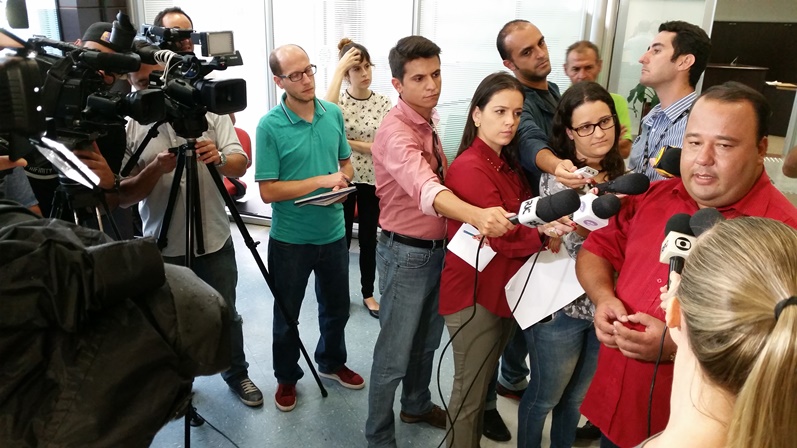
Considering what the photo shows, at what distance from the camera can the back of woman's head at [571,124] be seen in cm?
173

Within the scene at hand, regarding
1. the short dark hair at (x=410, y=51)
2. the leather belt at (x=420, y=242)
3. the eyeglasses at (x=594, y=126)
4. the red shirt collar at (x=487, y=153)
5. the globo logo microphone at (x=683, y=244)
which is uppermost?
the short dark hair at (x=410, y=51)

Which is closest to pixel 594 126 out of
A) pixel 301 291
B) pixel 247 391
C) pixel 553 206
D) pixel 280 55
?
pixel 553 206

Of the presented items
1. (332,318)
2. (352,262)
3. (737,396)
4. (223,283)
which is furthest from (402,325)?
(352,262)

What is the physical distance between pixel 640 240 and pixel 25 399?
1248 mm

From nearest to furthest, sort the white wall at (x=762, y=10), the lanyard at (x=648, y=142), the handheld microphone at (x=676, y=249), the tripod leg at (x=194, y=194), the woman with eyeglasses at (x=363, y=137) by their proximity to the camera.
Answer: the handheld microphone at (x=676, y=249)
the tripod leg at (x=194, y=194)
the lanyard at (x=648, y=142)
the woman with eyeglasses at (x=363, y=137)
the white wall at (x=762, y=10)

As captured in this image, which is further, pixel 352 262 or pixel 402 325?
pixel 352 262

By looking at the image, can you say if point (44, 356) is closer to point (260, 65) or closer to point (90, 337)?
point (90, 337)

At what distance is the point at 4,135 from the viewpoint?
99 centimetres

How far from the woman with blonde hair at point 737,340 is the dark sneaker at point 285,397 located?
176 cm

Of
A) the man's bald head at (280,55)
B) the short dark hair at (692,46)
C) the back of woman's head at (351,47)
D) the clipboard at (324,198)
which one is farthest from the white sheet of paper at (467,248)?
the back of woman's head at (351,47)

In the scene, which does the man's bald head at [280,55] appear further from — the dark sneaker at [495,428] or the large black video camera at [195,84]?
the dark sneaker at [495,428]

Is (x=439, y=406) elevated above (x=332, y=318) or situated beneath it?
situated beneath

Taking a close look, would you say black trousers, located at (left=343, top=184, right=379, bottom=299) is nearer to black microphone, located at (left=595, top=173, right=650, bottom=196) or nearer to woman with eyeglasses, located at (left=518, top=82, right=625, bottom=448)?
woman with eyeglasses, located at (left=518, top=82, right=625, bottom=448)

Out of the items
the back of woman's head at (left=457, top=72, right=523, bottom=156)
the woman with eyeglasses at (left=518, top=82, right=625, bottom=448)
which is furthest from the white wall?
the back of woman's head at (left=457, top=72, right=523, bottom=156)
